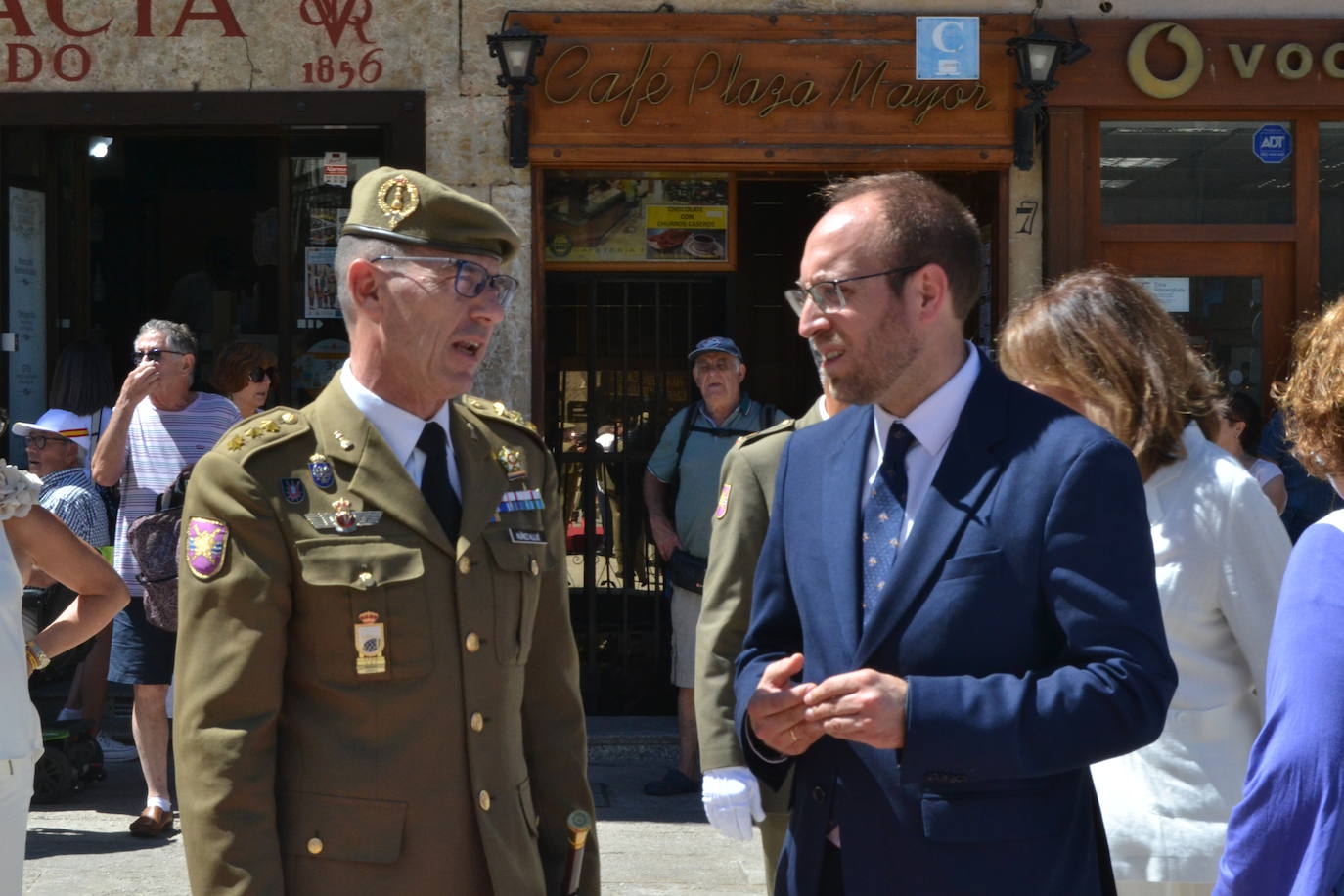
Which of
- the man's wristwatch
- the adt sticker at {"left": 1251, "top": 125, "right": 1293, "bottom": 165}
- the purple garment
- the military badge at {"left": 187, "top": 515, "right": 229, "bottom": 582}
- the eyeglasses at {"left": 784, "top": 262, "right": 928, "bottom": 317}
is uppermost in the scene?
the adt sticker at {"left": 1251, "top": 125, "right": 1293, "bottom": 165}

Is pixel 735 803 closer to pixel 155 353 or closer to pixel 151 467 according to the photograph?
pixel 151 467

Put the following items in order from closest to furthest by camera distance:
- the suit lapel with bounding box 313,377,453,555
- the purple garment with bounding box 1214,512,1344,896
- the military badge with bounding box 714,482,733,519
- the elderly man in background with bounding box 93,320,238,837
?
1. the purple garment with bounding box 1214,512,1344,896
2. the suit lapel with bounding box 313,377,453,555
3. the military badge with bounding box 714,482,733,519
4. the elderly man in background with bounding box 93,320,238,837

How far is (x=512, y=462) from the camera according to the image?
9.64ft

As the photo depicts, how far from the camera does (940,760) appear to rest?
2.21m

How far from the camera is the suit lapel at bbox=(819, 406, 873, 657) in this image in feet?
7.90

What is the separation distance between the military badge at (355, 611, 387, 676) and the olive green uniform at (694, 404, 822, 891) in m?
1.20

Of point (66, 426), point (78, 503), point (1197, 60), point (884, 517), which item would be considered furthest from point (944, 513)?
point (1197, 60)

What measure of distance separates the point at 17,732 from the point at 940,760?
7.01 feet

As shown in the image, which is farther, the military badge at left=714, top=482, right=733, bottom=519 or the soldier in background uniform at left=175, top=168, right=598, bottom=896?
the military badge at left=714, top=482, right=733, bottom=519

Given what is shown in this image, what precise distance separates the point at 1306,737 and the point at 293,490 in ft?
5.22

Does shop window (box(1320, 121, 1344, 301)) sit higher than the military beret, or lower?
higher

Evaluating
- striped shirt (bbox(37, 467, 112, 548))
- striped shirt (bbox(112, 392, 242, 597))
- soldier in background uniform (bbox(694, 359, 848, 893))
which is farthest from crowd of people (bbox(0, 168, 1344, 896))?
striped shirt (bbox(37, 467, 112, 548))

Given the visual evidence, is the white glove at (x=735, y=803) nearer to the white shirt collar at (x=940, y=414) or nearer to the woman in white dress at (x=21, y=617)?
the white shirt collar at (x=940, y=414)

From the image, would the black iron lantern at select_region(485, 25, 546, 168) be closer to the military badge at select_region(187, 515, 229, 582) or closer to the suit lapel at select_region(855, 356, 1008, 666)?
the military badge at select_region(187, 515, 229, 582)
